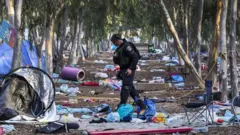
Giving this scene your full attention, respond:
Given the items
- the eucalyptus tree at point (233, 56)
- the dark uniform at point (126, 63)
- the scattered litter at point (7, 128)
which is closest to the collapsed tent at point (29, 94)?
the scattered litter at point (7, 128)

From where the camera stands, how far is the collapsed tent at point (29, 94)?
9.89 metres

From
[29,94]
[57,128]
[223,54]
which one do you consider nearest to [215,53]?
[223,54]

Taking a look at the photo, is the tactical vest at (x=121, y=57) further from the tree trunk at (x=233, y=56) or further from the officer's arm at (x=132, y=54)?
the tree trunk at (x=233, y=56)

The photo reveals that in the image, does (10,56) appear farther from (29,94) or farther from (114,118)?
(114,118)

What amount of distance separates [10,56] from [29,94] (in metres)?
11.4

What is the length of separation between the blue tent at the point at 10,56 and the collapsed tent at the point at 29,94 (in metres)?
10.2

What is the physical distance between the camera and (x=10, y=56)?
21.3 meters

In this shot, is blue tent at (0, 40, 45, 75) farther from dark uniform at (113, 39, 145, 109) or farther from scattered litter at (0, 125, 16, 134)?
scattered litter at (0, 125, 16, 134)

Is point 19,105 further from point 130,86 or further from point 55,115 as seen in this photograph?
point 130,86

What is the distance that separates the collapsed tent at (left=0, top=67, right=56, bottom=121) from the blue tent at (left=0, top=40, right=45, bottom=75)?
10218 millimetres

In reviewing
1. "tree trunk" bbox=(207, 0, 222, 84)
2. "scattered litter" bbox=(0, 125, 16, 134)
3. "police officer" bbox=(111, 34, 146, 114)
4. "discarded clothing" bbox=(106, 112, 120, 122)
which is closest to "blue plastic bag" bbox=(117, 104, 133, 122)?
"discarded clothing" bbox=(106, 112, 120, 122)

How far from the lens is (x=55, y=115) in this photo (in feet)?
33.6

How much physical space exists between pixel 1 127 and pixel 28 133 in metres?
0.52

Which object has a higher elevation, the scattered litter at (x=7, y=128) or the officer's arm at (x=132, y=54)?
the officer's arm at (x=132, y=54)
